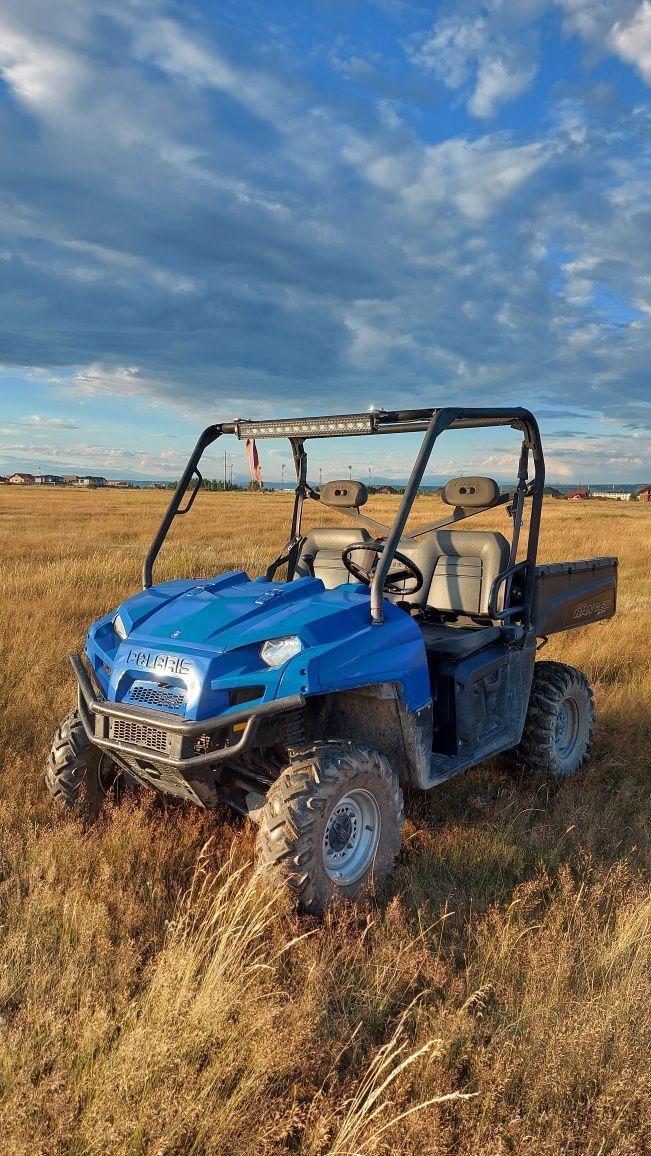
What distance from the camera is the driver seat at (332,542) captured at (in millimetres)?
4609

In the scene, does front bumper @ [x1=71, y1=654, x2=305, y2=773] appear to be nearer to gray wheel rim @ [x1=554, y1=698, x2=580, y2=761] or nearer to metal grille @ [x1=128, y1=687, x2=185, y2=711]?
metal grille @ [x1=128, y1=687, x2=185, y2=711]

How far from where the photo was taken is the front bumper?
9.80 ft

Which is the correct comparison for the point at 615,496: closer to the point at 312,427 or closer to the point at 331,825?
the point at 312,427

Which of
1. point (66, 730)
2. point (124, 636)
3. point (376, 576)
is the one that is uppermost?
point (376, 576)

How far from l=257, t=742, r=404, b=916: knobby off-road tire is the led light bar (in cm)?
161

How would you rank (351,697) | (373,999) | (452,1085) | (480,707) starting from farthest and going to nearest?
(480,707)
(351,697)
(373,999)
(452,1085)

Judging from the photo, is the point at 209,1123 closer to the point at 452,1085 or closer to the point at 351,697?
the point at 452,1085

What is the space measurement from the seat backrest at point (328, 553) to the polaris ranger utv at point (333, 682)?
2 centimetres

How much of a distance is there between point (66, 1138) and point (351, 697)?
201 centimetres

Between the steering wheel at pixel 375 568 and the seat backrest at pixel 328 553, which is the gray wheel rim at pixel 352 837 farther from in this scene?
the seat backrest at pixel 328 553

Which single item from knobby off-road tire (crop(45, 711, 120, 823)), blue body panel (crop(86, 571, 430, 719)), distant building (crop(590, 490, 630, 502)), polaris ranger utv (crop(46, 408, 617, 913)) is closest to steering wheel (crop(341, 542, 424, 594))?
polaris ranger utv (crop(46, 408, 617, 913))

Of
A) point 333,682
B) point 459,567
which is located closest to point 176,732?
point 333,682

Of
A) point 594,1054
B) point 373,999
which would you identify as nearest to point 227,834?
point 373,999

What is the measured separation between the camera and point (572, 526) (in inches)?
1062
